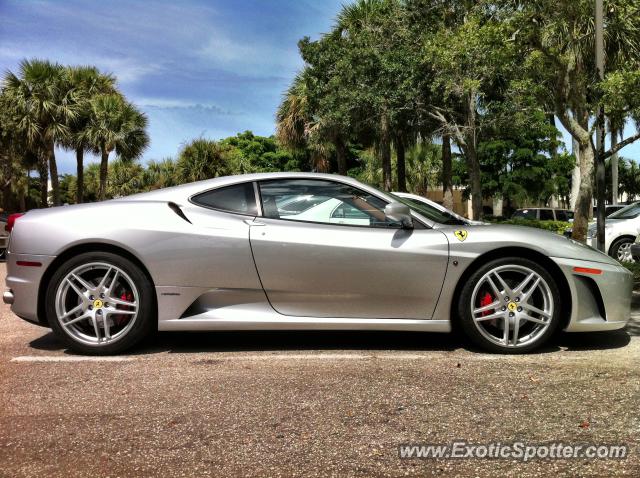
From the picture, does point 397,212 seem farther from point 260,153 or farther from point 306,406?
point 260,153

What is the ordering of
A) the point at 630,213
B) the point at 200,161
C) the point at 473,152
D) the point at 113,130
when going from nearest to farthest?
the point at 630,213 → the point at 473,152 → the point at 113,130 → the point at 200,161

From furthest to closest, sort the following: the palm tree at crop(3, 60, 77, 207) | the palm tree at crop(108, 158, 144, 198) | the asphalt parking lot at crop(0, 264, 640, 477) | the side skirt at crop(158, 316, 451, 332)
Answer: the palm tree at crop(108, 158, 144, 198) → the palm tree at crop(3, 60, 77, 207) → the side skirt at crop(158, 316, 451, 332) → the asphalt parking lot at crop(0, 264, 640, 477)

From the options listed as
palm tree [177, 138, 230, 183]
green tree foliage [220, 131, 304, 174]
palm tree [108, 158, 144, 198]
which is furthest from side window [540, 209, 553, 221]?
palm tree [108, 158, 144, 198]

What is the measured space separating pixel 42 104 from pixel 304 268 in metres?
23.6

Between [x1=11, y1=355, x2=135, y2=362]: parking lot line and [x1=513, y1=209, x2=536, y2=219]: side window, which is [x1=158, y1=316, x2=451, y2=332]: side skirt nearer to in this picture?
[x1=11, y1=355, x2=135, y2=362]: parking lot line

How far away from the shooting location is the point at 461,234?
4223 mm

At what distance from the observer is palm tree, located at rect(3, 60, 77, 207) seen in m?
23.9

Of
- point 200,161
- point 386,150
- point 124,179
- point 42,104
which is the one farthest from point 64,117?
point 124,179

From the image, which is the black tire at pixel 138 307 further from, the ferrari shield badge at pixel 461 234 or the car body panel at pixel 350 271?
the ferrari shield badge at pixel 461 234

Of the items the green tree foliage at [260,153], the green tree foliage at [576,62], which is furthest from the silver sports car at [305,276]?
the green tree foliage at [260,153]

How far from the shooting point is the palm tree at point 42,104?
23859 millimetres

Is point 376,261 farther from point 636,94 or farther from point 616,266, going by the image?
point 636,94

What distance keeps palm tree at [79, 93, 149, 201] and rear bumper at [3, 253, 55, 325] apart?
22.8m

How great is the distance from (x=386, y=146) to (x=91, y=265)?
704 inches
